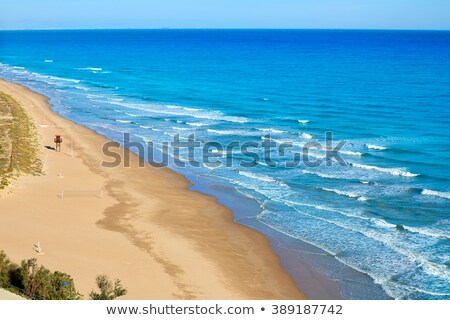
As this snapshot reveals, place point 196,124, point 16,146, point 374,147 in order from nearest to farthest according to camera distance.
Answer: point 16,146 < point 374,147 < point 196,124

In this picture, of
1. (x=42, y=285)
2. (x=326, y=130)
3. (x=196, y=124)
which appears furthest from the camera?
(x=196, y=124)

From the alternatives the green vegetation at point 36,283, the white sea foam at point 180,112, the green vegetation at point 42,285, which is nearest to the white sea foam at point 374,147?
the white sea foam at point 180,112

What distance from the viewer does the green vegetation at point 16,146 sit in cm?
2969

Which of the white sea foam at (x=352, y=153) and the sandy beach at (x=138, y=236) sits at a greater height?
the white sea foam at (x=352, y=153)

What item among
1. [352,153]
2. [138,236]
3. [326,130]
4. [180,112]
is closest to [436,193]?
[352,153]

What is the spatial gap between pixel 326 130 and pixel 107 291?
29218 mm

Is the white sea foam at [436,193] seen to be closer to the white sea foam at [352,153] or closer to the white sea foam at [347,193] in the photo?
the white sea foam at [347,193]

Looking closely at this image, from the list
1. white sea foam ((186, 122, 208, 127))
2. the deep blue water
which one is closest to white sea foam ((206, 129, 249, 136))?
the deep blue water

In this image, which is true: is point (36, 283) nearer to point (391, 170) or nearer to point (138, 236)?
point (138, 236)

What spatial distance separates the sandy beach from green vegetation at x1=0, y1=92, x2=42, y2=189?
2.32 feet

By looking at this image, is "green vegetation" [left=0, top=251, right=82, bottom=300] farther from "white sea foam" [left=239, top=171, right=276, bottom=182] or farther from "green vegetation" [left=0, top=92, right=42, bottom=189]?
"white sea foam" [left=239, top=171, right=276, bottom=182]

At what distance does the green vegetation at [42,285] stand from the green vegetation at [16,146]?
1106 cm

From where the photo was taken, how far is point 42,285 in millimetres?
15539

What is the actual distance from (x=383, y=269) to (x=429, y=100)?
3892 cm
